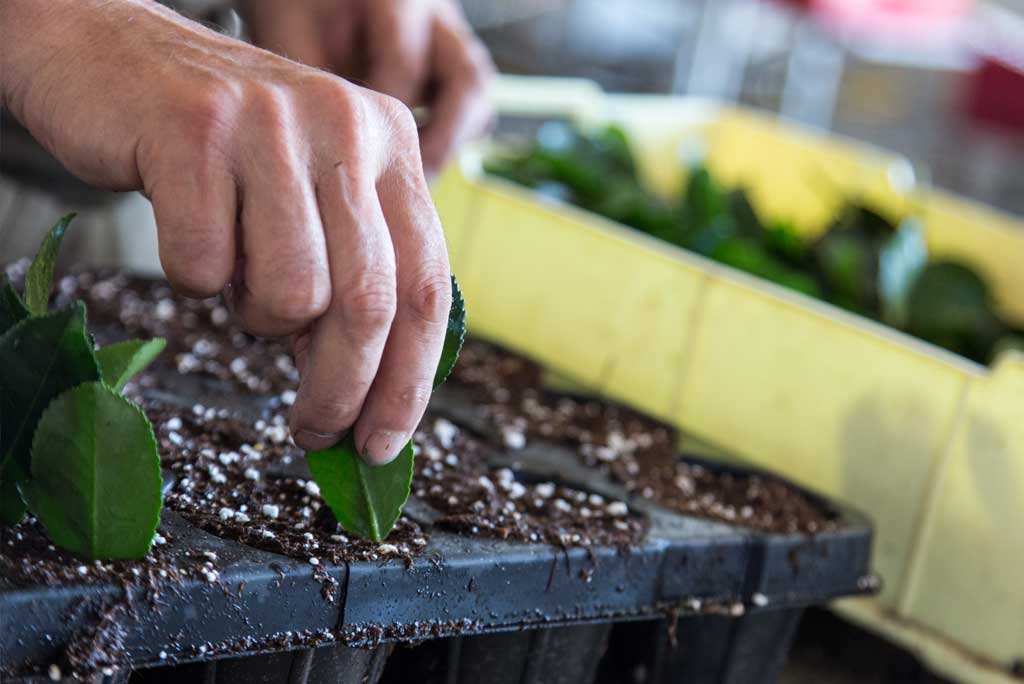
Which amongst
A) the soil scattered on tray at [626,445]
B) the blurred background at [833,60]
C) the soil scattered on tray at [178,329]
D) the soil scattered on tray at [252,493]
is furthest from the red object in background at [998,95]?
the soil scattered on tray at [252,493]

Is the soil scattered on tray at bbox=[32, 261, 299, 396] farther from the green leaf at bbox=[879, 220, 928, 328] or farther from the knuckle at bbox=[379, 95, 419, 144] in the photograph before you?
the green leaf at bbox=[879, 220, 928, 328]

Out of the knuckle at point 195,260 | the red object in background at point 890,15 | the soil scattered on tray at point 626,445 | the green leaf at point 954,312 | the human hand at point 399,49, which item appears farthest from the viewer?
the red object in background at point 890,15

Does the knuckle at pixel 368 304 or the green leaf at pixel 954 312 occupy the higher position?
the knuckle at pixel 368 304

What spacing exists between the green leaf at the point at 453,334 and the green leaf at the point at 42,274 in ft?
0.62

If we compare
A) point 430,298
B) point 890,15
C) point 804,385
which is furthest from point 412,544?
point 890,15

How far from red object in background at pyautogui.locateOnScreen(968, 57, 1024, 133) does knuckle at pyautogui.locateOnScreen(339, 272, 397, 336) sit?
125 inches

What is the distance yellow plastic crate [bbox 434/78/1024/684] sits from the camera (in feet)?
3.08

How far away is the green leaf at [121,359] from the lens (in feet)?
2.00

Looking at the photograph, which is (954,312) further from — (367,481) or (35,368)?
(35,368)


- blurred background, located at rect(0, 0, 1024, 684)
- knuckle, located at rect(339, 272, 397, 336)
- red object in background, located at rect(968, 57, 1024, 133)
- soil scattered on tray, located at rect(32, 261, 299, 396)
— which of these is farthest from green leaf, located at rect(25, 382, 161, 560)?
red object in background, located at rect(968, 57, 1024, 133)

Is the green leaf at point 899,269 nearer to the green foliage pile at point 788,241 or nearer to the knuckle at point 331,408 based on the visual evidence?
the green foliage pile at point 788,241

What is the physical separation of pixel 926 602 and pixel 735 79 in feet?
12.7

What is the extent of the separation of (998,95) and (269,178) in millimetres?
3250

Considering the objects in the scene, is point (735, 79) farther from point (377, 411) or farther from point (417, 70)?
point (377, 411)
